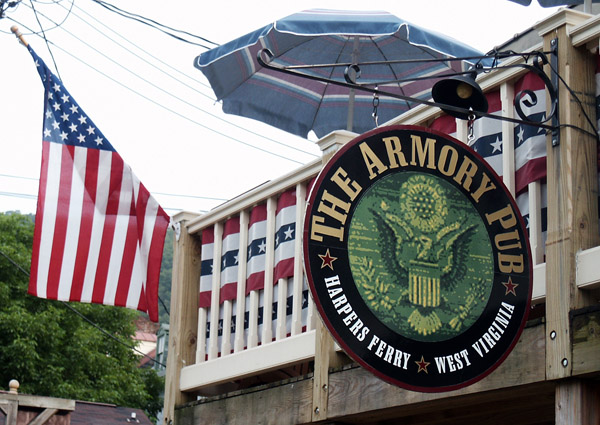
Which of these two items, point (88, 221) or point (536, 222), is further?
point (88, 221)

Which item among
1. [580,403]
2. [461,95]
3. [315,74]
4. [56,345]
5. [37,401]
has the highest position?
[56,345]

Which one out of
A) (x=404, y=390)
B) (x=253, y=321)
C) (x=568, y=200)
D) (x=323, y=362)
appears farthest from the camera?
(x=253, y=321)

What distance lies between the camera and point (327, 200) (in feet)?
17.2

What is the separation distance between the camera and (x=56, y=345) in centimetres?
2855

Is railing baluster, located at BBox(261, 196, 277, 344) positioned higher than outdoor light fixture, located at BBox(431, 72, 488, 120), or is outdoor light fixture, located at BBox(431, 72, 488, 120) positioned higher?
outdoor light fixture, located at BBox(431, 72, 488, 120)

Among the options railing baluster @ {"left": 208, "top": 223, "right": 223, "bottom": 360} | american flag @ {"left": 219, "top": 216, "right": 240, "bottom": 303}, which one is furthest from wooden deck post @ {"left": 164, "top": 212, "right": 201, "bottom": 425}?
american flag @ {"left": 219, "top": 216, "right": 240, "bottom": 303}

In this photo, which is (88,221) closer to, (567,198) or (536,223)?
(536,223)

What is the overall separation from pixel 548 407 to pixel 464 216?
1607 mm

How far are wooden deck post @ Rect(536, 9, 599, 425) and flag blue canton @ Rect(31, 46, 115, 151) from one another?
4860 millimetres

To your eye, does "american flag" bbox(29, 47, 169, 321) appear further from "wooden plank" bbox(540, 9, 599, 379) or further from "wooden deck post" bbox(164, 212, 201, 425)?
"wooden plank" bbox(540, 9, 599, 379)

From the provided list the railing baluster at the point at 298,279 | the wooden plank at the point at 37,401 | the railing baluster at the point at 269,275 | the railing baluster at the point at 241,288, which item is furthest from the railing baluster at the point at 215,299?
the wooden plank at the point at 37,401

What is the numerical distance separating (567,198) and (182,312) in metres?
4.39

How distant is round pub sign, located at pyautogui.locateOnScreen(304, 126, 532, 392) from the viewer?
509 centimetres

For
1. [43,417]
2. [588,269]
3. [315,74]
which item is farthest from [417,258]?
[43,417]
